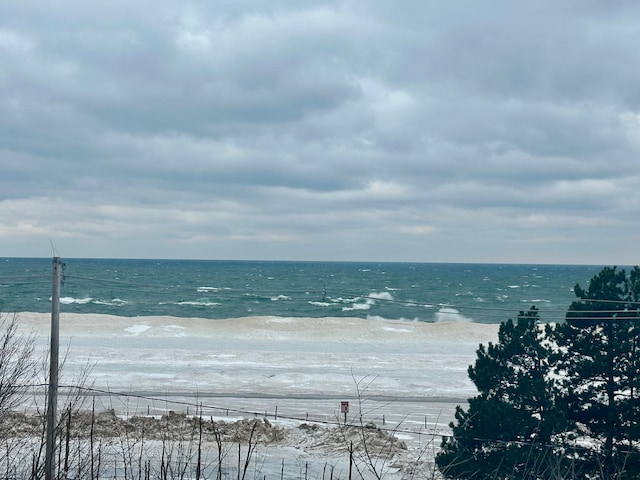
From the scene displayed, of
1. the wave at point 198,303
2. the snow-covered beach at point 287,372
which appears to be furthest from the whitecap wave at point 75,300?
the snow-covered beach at point 287,372

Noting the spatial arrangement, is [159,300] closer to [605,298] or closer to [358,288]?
[358,288]

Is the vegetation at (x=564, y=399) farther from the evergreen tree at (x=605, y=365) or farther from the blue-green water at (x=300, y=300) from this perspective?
the blue-green water at (x=300, y=300)

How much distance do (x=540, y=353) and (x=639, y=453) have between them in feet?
9.05

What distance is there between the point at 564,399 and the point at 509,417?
1514 mm

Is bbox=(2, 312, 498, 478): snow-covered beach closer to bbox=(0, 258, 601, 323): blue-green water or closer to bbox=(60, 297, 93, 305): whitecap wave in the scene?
bbox=(0, 258, 601, 323): blue-green water

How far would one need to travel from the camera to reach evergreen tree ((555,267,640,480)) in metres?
14.9

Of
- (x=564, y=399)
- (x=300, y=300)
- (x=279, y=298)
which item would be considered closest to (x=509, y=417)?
(x=564, y=399)

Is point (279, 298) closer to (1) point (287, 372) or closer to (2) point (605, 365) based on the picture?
(1) point (287, 372)

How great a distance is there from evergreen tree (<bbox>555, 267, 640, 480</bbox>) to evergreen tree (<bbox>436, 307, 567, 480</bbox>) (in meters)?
0.61

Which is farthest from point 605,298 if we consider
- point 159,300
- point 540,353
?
point 159,300

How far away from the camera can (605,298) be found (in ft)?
53.6

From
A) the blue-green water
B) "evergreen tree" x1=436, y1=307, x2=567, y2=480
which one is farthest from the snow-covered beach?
the blue-green water

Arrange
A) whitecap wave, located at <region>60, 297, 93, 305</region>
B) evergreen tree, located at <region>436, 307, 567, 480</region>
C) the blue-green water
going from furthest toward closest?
1. whitecap wave, located at <region>60, 297, 93, 305</region>
2. the blue-green water
3. evergreen tree, located at <region>436, 307, 567, 480</region>

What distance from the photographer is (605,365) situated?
15258mm
